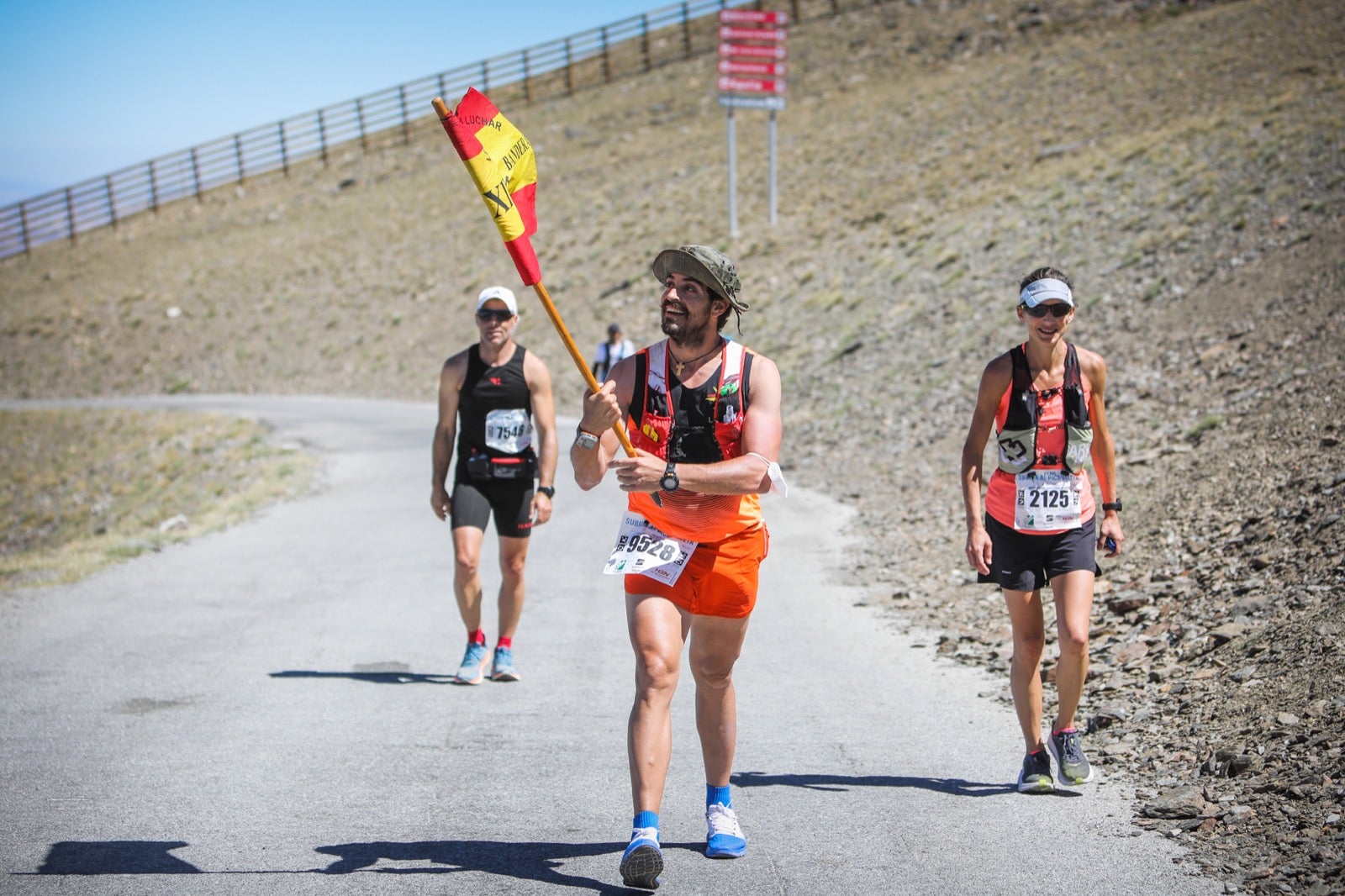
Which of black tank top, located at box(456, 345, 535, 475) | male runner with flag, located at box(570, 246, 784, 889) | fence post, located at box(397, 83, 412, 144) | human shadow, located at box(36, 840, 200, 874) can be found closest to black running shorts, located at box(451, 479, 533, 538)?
black tank top, located at box(456, 345, 535, 475)

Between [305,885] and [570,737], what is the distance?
6.40 ft

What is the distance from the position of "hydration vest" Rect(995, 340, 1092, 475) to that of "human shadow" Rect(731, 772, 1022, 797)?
1339 millimetres

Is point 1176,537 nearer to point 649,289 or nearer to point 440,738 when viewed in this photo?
point 440,738

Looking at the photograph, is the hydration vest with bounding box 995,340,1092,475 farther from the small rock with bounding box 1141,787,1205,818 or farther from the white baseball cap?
the white baseball cap

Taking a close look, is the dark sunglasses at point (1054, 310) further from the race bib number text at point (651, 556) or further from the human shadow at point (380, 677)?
the human shadow at point (380, 677)

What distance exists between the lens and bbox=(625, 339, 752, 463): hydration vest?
14.0 ft

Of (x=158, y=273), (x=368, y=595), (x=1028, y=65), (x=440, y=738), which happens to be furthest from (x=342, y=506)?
(x=158, y=273)

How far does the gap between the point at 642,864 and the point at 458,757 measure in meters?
1.90

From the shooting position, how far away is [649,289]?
31625 millimetres

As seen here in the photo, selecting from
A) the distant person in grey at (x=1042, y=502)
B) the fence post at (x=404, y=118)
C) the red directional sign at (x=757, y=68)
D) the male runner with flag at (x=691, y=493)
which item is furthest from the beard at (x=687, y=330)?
the fence post at (x=404, y=118)

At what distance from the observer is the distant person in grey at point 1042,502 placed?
198 inches

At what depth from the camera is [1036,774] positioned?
16.5ft

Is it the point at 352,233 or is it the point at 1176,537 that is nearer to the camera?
the point at 1176,537

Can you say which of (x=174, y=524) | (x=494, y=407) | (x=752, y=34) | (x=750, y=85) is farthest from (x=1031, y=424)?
(x=752, y=34)
